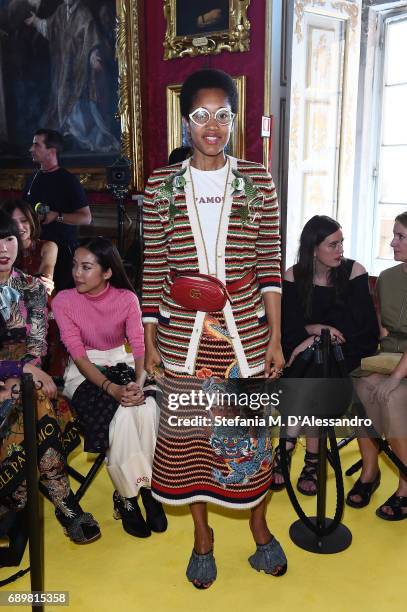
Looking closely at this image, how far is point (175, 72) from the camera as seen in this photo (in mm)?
6016

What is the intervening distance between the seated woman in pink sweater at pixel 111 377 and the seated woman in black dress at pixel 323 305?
735 mm

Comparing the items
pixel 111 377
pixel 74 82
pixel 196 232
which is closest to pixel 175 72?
pixel 74 82

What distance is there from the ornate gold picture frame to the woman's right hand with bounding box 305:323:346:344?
348 centimetres

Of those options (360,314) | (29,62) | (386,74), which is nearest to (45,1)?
(29,62)

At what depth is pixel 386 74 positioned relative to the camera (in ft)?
18.0


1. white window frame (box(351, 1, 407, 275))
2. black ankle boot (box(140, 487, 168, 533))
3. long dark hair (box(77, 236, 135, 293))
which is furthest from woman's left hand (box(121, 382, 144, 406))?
white window frame (box(351, 1, 407, 275))

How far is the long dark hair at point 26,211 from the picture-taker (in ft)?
10.6

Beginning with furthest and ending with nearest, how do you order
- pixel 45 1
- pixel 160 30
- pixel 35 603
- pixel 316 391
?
1. pixel 45 1
2. pixel 160 30
3. pixel 316 391
4. pixel 35 603

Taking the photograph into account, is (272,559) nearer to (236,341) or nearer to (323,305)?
(236,341)

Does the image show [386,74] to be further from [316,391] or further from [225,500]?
A: [225,500]

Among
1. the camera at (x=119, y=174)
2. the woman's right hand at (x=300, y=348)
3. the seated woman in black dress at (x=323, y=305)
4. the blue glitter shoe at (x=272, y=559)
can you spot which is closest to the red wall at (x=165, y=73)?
the camera at (x=119, y=174)

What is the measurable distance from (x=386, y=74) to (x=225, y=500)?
15.4ft

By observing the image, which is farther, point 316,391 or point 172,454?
point 316,391

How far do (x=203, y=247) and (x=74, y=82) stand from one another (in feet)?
18.1
